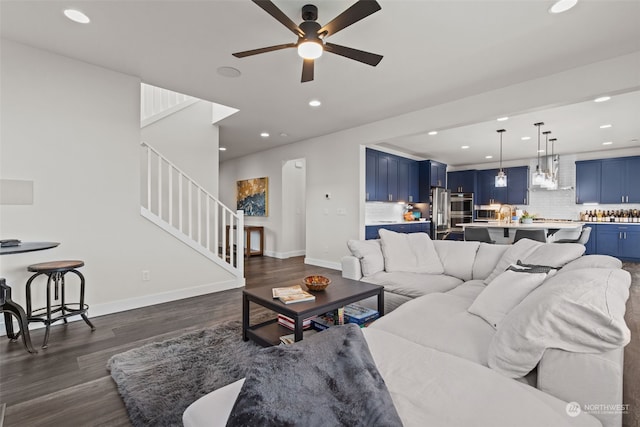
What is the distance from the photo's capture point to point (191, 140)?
5098 millimetres

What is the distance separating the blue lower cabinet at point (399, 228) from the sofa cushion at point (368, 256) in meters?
2.09

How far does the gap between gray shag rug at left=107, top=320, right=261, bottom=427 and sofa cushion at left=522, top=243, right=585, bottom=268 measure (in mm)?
2473

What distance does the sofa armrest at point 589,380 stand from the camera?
1063 mm

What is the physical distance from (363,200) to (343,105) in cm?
177

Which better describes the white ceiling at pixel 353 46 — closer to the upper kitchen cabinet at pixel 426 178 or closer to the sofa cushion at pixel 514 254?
the sofa cushion at pixel 514 254

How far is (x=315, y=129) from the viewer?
544 cm

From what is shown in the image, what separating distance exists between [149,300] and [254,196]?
14.3ft

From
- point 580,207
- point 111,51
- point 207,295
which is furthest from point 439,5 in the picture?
point 580,207

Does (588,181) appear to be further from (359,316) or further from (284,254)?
(359,316)

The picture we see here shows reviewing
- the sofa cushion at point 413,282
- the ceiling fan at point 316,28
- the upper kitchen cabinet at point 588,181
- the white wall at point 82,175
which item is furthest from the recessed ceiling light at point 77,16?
the upper kitchen cabinet at point 588,181

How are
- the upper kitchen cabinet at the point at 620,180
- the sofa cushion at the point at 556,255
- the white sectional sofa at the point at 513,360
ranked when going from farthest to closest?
the upper kitchen cabinet at the point at 620,180 → the sofa cushion at the point at 556,255 → the white sectional sofa at the point at 513,360

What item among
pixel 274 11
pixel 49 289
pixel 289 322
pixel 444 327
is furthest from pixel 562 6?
pixel 49 289

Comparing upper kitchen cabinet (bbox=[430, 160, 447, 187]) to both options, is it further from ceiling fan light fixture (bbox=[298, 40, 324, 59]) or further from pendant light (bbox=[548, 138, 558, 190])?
ceiling fan light fixture (bbox=[298, 40, 324, 59])

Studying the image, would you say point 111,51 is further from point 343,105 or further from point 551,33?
point 551,33
